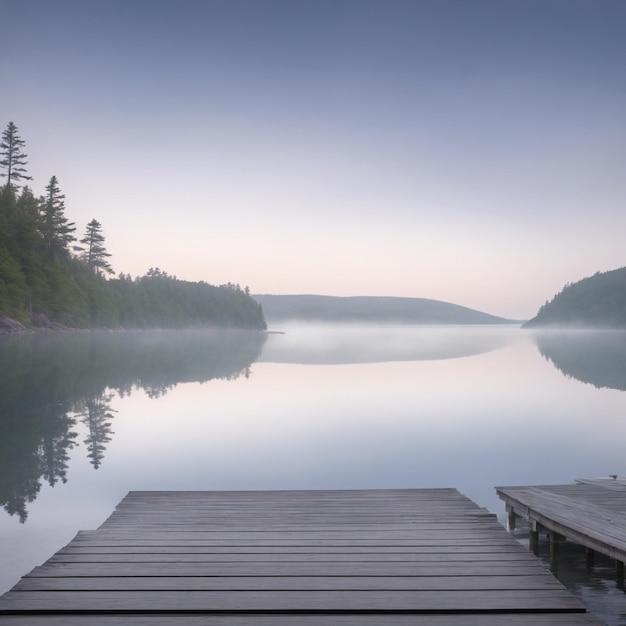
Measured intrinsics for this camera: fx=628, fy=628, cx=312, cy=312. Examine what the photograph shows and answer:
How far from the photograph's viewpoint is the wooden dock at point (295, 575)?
393 centimetres

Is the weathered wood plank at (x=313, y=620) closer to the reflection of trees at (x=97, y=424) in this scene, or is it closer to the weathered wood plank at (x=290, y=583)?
the weathered wood plank at (x=290, y=583)

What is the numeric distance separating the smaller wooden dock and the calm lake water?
0.45 meters

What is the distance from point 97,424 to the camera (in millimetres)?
16750

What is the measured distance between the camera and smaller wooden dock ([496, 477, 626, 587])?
571 centimetres

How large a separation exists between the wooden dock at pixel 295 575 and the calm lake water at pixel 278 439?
1356 mm

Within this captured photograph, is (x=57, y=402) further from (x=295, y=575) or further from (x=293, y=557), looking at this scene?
(x=295, y=575)

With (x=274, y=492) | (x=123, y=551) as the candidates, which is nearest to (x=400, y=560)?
(x=123, y=551)

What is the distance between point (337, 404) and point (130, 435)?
8.20 m

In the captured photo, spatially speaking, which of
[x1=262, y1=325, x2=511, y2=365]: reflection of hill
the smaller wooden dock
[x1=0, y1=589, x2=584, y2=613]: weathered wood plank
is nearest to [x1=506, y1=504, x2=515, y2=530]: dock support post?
the smaller wooden dock

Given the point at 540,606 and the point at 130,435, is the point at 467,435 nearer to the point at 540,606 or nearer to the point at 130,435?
the point at 130,435

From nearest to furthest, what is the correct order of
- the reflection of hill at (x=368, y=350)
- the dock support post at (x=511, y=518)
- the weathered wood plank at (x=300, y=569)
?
the weathered wood plank at (x=300, y=569)
the dock support post at (x=511, y=518)
the reflection of hill at (x=368, y=350)

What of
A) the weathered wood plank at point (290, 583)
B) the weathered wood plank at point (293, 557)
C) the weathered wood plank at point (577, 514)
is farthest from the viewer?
the weathered wood plank at point (577, 514)

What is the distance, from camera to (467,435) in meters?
16.2

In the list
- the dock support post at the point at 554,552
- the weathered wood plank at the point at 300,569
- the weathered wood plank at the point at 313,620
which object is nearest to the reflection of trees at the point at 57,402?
the weathered wood plank at the point at 300,569
